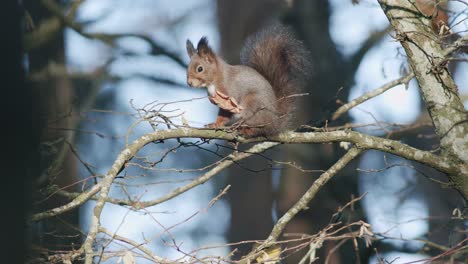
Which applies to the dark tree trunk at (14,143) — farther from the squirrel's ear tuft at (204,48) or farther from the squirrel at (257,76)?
the squirrel's ear tuft at (204,48)

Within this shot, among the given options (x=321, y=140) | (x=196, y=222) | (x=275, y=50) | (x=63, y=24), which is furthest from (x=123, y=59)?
(x=196, y=222)

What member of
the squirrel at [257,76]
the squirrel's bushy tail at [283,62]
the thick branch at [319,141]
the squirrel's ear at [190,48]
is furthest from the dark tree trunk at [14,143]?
the squirrel's ear at [190,48]

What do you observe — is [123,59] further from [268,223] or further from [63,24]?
[268,223]

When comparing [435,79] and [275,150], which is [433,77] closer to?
[435,79]

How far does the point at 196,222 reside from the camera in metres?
8.81

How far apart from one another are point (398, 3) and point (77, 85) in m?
4.40

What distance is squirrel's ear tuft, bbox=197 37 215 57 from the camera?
131 inches

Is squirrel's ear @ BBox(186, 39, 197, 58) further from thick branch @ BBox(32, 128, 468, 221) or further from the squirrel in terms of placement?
thick branch @ BBox(32, 128, 468, 221)

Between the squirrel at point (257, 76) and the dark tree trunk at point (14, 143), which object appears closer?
the dark tree trunk at point (14, 143)

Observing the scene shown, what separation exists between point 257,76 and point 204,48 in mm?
303

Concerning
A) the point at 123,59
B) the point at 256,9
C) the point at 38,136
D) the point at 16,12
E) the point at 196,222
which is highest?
the point at 256,9

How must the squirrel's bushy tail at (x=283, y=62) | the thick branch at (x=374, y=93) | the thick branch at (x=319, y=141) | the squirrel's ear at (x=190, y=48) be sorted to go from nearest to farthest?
1. the thick branch at (x=319, y=141)
2. the thick branch at (x=374, y=93)
3. the squirrel's bushy tail at (x=283, y=62)
4. the squirrel's ear at (x=190, y=48)

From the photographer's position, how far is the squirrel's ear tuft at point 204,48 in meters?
3.32

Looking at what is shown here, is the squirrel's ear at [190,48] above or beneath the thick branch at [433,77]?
above
